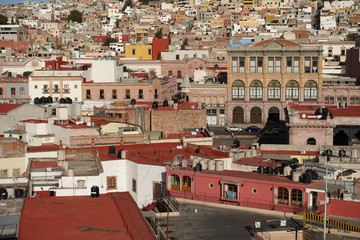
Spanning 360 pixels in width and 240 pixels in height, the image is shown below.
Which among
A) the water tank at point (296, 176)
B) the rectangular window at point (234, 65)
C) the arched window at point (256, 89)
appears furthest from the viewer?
the rectangular window at point (234, 65)

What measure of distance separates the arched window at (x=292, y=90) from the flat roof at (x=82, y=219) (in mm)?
51931

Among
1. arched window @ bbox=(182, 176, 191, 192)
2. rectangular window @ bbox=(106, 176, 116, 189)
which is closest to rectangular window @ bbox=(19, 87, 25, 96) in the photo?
rectangular window @ bbox=(106, 176, 116, 189)

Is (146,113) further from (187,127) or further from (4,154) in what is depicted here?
(4,154)

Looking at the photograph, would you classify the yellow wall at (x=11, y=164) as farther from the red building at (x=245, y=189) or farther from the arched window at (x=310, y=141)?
the arched window at (x=310, y=141)

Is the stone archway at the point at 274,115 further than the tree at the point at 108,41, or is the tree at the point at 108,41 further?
the tree at the point at 108,41

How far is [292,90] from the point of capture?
85688 millimetres

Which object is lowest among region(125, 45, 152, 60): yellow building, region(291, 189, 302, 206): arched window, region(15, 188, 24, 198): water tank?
region(291, 189, 302, 206): arched window

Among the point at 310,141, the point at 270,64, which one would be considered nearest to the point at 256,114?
the point at 270,64

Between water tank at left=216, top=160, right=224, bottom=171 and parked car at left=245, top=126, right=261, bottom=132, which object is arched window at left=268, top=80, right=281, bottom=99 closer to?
parked car at left=245, top=126, right=261, bottom=132

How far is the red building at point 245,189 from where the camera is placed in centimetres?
3881

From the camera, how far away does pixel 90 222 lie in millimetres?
31141

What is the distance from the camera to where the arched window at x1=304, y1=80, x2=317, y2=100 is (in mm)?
85438

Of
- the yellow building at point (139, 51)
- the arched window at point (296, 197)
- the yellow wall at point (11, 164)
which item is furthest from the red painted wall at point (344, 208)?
the yellow building at point (139, 51)

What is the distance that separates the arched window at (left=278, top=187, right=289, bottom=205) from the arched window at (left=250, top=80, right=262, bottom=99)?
47.1 metres
